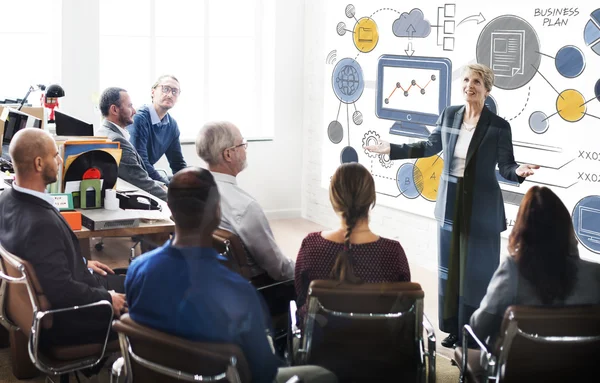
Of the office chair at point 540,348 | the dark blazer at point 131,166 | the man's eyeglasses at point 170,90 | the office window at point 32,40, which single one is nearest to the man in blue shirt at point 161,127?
the man's eyeglasses at point 170,90

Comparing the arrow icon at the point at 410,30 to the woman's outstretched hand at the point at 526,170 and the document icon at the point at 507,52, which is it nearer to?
the document icon at the point at 507,52

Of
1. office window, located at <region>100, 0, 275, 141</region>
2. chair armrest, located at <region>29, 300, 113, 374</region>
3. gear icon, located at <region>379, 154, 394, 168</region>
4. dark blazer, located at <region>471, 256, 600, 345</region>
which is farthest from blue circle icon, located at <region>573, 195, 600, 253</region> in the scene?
chair armrest, located at <region>29, 300, 113, 374</region>

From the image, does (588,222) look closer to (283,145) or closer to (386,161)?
(386,161)

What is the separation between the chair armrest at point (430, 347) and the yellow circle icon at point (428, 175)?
0.37m

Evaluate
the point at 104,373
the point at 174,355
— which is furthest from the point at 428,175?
the point at 104,373

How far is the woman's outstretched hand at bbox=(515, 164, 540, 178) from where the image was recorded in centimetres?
227

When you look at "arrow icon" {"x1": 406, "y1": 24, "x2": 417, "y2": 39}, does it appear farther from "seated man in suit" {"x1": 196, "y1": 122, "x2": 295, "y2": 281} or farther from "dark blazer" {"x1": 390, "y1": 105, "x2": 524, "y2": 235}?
"seated man in suit" {"x1": 196, "y1": 122, "x2": 295, "y2": 281}

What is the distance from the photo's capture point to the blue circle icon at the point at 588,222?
7.23ft

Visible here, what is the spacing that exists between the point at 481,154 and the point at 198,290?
0.87m

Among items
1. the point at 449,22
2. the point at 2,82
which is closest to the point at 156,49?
the point at 449,22

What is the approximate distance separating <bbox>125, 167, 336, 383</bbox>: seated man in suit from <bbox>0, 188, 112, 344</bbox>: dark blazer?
1.65 feet

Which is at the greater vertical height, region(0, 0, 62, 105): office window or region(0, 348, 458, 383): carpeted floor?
region(0, 0, 62, 105): office window

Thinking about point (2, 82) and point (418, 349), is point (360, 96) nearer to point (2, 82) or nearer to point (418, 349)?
point (418, 349)

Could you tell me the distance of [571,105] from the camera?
2146 millimetres
